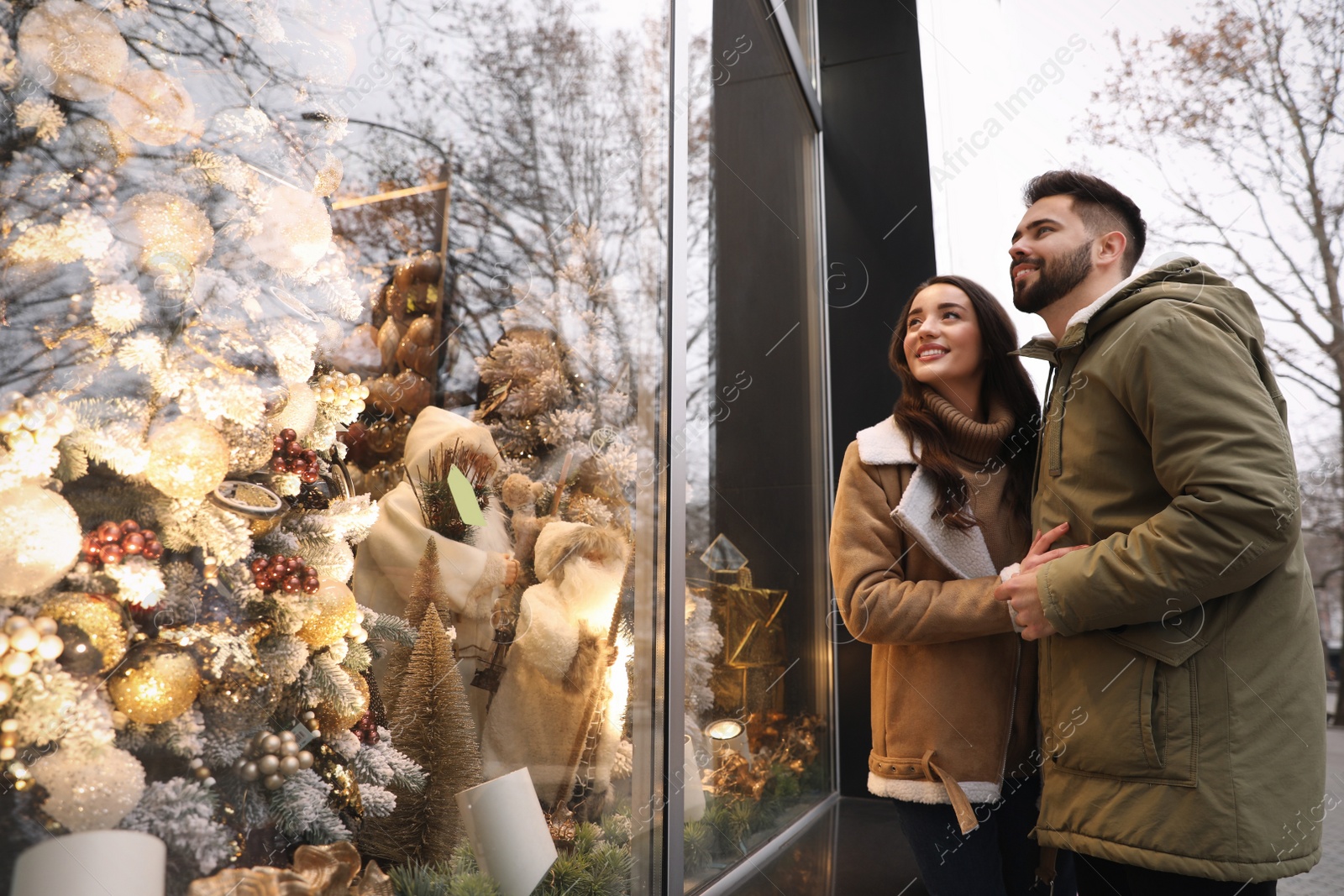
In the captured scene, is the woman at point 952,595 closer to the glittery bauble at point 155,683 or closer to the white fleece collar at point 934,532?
the white fleece collar at point 934,532

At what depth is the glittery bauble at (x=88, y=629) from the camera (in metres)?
0.76

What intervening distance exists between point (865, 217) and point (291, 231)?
300 cm

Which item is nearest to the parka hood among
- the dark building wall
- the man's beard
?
the man's beard

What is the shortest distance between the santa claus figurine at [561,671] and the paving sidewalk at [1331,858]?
1.91 m

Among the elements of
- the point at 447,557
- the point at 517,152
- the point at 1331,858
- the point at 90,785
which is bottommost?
the point at 1331,858

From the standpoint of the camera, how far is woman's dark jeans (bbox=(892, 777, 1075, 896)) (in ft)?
4.56

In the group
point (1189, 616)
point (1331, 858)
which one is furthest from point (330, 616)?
point (1331, 858)

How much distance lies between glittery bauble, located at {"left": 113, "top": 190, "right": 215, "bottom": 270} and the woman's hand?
1181 mm

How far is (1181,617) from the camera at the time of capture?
Answer: 44.8 inches

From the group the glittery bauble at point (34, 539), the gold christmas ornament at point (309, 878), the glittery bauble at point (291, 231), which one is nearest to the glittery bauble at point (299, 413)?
the glittery bauble at point (291, 231)

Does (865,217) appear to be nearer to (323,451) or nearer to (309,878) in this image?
(323,451)

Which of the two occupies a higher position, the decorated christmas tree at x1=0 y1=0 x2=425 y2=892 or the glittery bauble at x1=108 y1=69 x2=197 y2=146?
the glittery bauble at x1=108 y1=69 x2=197 y2=146

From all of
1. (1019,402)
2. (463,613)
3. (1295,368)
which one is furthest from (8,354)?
(1295,368)

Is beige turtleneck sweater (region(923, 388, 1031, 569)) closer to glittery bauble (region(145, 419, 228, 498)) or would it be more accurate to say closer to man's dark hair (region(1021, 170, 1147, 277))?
man's dark hair (region(1021, 170, 1147, 277))
